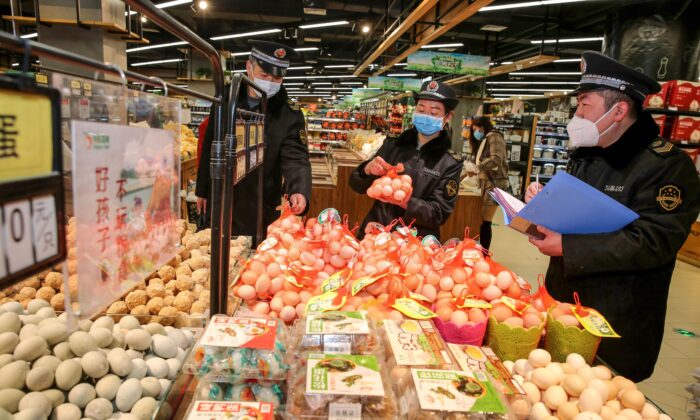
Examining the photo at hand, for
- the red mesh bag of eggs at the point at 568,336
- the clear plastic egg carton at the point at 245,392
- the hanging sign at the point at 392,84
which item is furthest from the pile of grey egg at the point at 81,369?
the hanging sign at the point at 392,84

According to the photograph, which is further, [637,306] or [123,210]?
[637,306]

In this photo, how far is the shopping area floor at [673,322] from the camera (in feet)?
10.5

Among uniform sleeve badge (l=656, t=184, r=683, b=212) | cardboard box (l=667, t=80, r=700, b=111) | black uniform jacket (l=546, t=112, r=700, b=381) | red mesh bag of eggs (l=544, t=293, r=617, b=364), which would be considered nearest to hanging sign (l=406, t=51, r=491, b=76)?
cardboard box (l=667, t=80, r=700, b=111)

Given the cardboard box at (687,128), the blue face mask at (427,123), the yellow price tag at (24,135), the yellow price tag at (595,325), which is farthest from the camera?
the cardboard box at (687,128)

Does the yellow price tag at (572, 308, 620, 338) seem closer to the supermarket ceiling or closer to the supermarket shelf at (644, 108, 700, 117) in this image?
the supermarket ceiling

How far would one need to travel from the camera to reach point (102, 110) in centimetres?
67

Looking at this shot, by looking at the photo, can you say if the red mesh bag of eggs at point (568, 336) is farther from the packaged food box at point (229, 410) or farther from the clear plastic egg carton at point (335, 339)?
the packaged food box at point (229, 410)

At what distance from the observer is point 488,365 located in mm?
1254

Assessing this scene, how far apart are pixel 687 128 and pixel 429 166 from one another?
5661 mm

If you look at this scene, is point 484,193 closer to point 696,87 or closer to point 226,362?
point 696,87

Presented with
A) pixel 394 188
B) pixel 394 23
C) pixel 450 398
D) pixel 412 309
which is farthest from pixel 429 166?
pixel 394 23

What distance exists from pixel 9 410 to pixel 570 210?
1865mm

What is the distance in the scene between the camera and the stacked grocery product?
1.06 m

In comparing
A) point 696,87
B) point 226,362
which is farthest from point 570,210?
point 696,87
